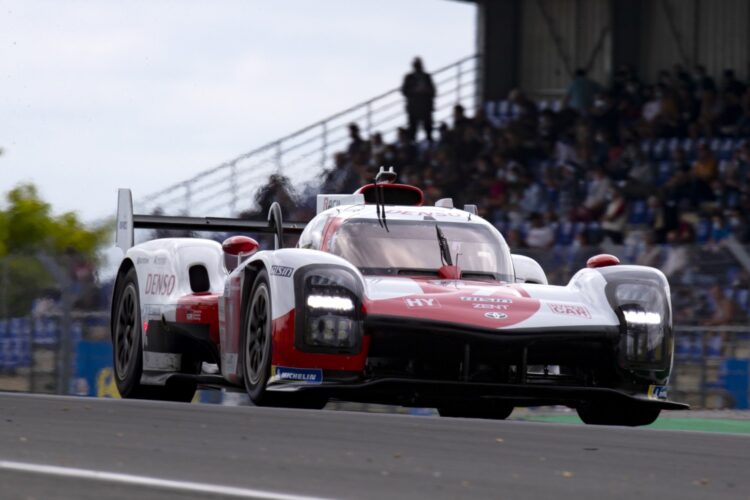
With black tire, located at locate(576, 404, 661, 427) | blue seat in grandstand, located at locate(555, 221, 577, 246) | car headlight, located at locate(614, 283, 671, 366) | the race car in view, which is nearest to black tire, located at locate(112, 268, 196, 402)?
the race car

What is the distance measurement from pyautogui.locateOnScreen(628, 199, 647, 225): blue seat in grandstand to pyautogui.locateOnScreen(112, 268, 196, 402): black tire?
818cm

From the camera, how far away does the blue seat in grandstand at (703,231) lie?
17359 mm

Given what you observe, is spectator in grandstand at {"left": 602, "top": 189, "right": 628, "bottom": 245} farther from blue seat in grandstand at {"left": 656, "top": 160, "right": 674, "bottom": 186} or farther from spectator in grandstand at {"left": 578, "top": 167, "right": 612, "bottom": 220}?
blue seat in grandstand at {"left": 656, "top": 160, "right": 674, "bottom": 186}

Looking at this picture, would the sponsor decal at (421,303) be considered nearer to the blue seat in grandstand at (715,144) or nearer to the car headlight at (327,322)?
the car headlight at (327,322)

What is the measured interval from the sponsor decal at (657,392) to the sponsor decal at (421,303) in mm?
1339

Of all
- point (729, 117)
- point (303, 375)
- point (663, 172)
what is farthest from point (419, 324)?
point (729, 117)

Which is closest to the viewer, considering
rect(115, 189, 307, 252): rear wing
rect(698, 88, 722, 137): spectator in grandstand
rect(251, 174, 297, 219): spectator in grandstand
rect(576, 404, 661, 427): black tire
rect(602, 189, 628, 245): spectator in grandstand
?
rect(576, 404, 661, 427): black tire

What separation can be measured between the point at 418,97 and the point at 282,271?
14.5m

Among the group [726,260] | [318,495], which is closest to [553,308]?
[318,495]

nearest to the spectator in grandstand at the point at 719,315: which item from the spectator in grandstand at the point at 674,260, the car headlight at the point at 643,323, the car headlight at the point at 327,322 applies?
the spectator in grandstand at the point at 674,260

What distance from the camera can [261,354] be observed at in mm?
8961

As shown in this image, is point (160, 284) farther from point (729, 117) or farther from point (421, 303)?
point (729, 117)

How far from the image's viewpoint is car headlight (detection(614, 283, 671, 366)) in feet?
29.5

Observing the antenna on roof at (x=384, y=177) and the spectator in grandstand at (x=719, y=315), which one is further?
the spectator in grandstand at (x=719, y=315)
